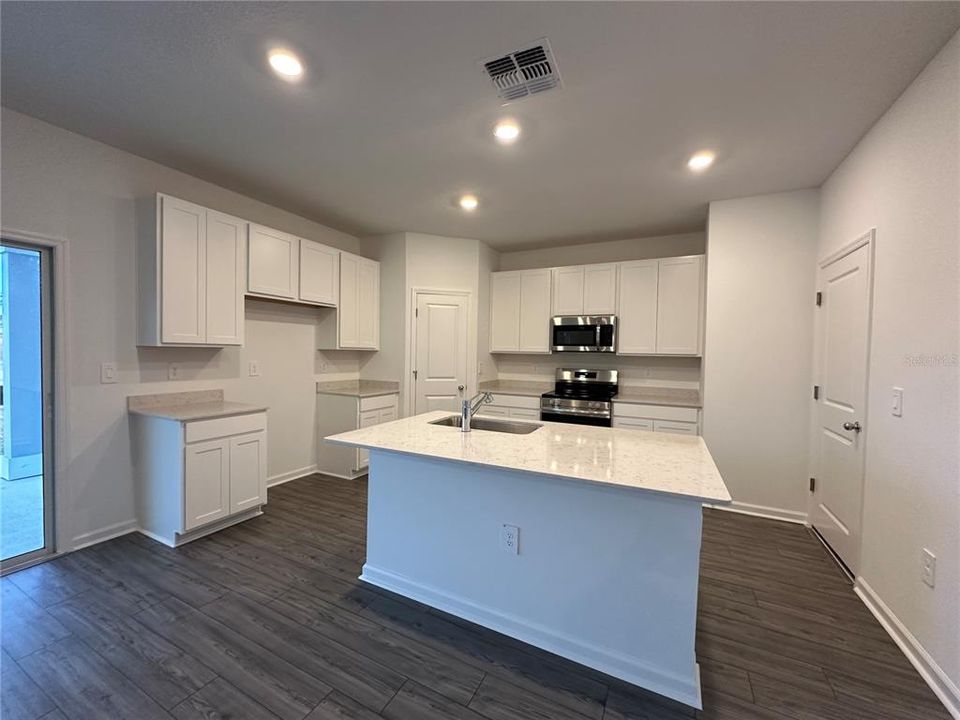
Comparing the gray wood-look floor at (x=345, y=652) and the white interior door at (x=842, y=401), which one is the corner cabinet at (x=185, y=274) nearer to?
the gray wood-look floor at (x=345, y=652)

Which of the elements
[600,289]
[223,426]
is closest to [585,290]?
[600,289]

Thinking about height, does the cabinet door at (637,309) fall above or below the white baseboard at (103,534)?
above

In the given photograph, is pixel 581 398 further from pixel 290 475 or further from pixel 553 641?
pixel 290 475

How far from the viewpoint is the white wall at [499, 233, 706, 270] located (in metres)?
4.42

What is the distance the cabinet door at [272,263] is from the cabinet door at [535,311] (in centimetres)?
259

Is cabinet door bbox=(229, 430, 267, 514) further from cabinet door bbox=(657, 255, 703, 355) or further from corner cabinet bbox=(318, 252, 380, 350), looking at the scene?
cabinet door bbox=(657, 255, 703, 355)

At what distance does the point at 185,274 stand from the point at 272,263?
74 centimetres

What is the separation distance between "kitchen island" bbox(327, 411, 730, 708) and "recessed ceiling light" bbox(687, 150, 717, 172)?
6.26ft

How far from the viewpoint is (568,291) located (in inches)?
183

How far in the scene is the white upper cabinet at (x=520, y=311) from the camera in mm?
4793

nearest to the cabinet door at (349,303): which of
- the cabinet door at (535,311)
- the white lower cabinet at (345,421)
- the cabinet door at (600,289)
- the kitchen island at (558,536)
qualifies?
the white lower cabinet at (345,421)

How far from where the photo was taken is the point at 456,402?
15.5 ft

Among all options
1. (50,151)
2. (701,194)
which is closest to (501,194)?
(701,194)

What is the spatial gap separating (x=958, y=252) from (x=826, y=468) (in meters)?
1.83
